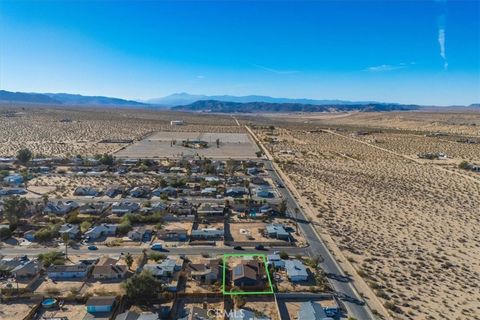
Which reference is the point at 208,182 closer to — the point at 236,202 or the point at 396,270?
the point at 236,202

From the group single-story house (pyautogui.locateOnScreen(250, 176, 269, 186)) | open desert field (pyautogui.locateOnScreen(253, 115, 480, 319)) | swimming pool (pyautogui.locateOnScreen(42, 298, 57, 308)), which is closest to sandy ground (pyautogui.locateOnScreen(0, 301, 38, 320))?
swimming pool (pyautogui.locateOnScreen(42, 298, 57, 308))

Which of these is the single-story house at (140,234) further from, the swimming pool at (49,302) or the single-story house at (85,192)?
the single-story house at (85,192)

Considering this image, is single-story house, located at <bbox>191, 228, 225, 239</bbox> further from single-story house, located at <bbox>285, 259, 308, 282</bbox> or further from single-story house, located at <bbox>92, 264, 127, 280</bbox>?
single-story house, located at <bbox>92, 264, 127, 280</bbox>

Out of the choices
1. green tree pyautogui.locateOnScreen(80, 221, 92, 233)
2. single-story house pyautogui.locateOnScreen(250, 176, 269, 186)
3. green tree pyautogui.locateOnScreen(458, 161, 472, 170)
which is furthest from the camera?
green tree pyautogui.locateOnScreen(458, 161, 472, 170)

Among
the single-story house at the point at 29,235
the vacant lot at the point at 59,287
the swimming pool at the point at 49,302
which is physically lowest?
the vacant lot at the point at 59,287

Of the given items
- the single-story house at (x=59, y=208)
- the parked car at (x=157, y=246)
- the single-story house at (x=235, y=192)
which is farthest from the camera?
the single-story house at (x=235, y=192)

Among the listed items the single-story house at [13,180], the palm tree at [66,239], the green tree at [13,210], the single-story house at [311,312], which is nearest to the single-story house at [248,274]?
the single-story house at [311,312]

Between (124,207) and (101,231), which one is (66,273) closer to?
(101,231)

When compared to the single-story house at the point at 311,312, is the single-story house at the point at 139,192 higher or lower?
higher
